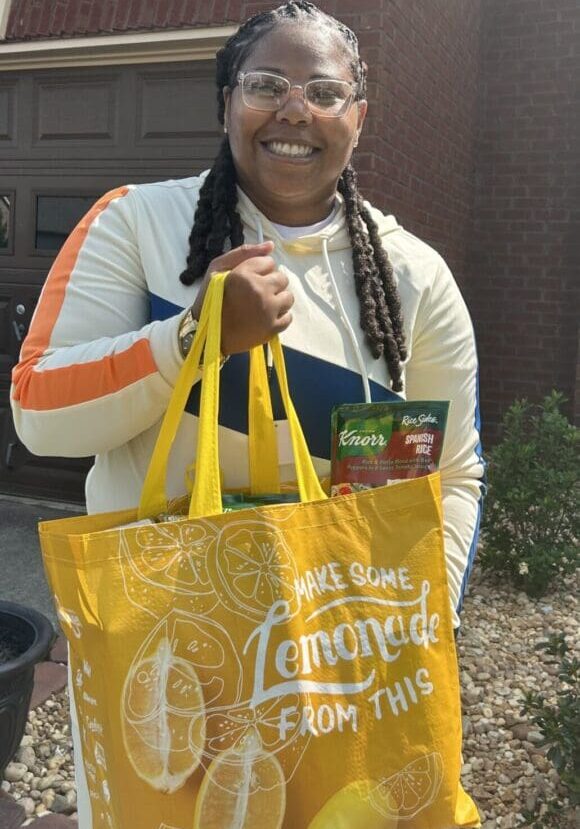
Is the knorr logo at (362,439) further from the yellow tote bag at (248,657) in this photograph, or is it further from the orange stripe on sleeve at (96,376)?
the orange stripe on sleeve at (96,376)

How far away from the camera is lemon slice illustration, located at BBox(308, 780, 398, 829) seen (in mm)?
1137

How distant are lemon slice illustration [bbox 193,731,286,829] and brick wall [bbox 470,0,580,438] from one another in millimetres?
6287

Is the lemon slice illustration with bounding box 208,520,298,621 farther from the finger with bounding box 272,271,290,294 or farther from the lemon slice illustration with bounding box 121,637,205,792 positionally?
the finger with bounding box 272,271,290,294

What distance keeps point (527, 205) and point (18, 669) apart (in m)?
6.04

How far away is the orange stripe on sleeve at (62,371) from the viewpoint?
1.23 metres

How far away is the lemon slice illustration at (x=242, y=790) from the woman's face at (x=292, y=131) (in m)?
0.88

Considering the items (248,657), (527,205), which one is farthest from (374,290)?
(527,205)

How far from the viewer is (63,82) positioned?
5.44 meters

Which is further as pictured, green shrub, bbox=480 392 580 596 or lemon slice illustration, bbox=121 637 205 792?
green shrub, bbox=480 392 580 596

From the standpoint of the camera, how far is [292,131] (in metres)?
1.42

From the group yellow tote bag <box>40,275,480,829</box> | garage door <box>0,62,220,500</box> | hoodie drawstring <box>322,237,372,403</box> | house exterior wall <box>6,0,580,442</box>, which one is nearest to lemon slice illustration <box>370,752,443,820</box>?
yellow tote bag <box>40,275,480,829</box>

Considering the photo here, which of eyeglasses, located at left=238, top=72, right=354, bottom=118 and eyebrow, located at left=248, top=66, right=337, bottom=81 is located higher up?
eyebrow, located at left=248, top=66, right=337, bottom=81

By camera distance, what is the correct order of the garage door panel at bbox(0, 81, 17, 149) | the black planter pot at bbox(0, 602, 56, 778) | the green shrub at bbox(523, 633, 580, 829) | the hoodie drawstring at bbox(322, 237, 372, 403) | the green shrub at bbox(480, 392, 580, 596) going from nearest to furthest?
the hoodie drawstring at bbox(322, 237, 372, 403), the green shrub at bbox(523, 633, 580, 829), the black planter pot at bbox(0, 602, 56, 778), the green shrub at bbox(480, 392, 580, 596), the garage door panel at bbox(0, 81, 17, 149)

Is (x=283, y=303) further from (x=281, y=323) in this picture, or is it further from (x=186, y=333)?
(x=186, y=333)
